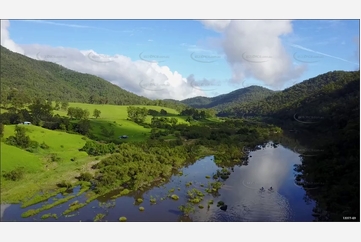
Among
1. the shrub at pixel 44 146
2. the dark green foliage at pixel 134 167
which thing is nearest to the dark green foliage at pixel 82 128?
the shrub at pixel 44 146

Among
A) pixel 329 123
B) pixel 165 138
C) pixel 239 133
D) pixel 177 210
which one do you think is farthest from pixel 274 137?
pixel 177 210

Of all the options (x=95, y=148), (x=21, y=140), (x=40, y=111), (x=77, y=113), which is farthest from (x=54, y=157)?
(x=77, y=113)

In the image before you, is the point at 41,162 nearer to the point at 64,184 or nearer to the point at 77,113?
the point at 64,184

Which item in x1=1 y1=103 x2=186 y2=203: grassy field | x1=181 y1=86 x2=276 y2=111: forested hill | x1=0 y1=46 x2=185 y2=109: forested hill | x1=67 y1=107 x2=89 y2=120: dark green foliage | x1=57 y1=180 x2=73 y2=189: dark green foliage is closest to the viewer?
x1=1 y1=103 x2=186 y2=203: grassy field

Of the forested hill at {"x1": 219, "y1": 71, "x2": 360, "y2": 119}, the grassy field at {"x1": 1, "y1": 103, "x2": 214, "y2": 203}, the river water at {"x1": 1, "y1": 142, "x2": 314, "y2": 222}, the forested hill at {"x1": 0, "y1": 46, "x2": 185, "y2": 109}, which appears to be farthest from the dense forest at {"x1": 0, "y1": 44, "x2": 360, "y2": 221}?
the forested hill at {"x1": 219, "y1": 71, "x2": 360, "y2": 119}

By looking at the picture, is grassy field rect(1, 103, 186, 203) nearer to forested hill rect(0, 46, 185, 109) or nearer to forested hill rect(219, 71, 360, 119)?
forested hill rect(0, 46, 185, 109)
